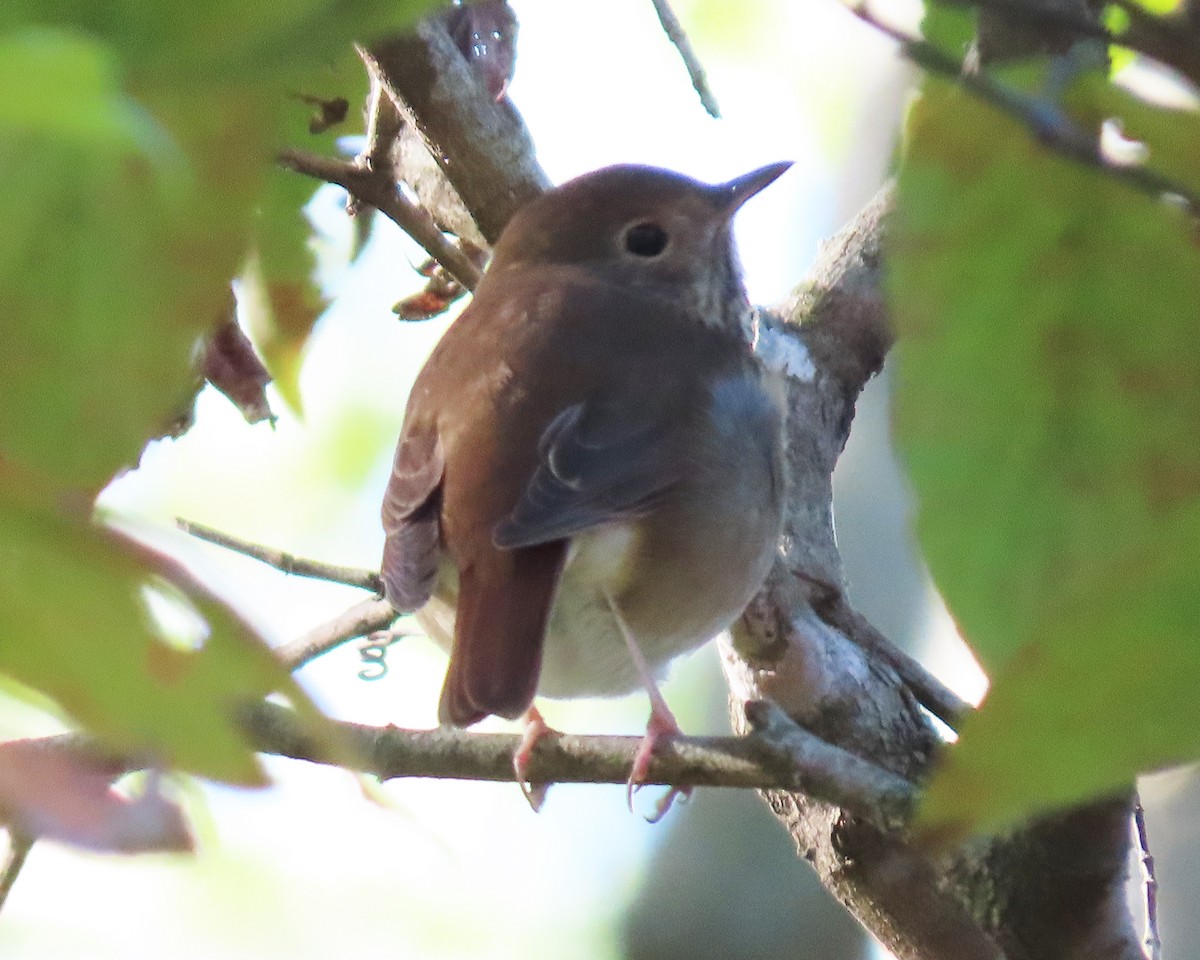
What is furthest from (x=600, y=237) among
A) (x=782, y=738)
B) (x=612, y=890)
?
(x=612, y=890)

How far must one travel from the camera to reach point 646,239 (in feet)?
11.3

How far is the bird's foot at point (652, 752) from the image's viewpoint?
1848 mm

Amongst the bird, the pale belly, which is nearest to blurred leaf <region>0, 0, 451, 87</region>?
the bird

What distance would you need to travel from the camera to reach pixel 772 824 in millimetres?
5656

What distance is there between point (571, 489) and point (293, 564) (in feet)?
2.08

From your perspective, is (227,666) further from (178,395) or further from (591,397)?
(591,397)

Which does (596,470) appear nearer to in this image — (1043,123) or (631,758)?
(631,758)

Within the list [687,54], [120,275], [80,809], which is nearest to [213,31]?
[120,275]

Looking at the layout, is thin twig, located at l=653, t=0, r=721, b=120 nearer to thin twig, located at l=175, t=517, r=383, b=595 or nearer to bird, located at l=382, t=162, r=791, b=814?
bird, located at l=382, t=162, r=791, b=814

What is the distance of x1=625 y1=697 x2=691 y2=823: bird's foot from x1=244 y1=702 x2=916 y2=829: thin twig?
0.04ft

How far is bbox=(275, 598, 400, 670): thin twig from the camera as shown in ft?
9.71

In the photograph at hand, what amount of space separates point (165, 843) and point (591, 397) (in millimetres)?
2188

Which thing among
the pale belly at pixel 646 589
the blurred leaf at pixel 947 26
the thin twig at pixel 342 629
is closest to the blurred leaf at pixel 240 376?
the pale belly at pixel 646 589

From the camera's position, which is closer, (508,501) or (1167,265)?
(1167,265)
